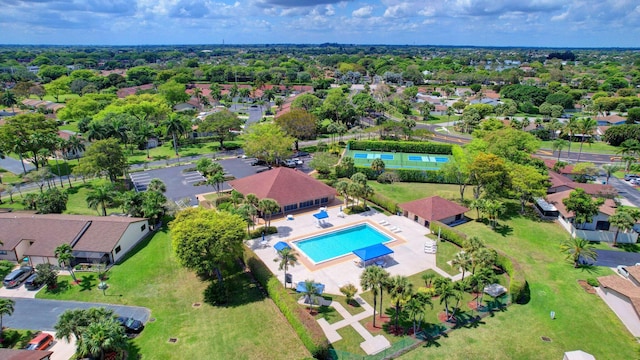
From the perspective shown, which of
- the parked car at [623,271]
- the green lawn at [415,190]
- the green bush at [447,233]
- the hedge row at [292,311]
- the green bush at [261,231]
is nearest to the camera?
the hedge row at [292,311]

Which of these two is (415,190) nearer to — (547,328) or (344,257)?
(344,257)

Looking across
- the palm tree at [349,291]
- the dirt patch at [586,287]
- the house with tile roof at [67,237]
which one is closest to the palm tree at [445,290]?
the palm tree at [349,291]

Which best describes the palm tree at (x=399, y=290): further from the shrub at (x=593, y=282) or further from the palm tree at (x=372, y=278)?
the shrub at (x=593, y=282)

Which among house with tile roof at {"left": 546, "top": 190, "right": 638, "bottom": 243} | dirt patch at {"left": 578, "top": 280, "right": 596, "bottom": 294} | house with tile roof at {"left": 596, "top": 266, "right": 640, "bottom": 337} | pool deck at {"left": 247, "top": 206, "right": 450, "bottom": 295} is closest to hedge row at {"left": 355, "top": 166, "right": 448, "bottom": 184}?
pool deck at {"left": 247, "top": 206, "right": 450, "bottom": 295}

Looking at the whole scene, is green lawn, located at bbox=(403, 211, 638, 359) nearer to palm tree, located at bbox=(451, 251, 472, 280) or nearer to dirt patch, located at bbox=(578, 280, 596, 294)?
dirt patch, located at bbox=(578, 280, 596, 294)

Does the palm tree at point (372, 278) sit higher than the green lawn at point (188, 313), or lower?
higher

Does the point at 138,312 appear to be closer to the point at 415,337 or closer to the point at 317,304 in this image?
the point at 317,304

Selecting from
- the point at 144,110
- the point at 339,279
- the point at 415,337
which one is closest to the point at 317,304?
the point at 339,279

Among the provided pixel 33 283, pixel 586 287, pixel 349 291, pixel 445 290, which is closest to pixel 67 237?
pixel 33 283
